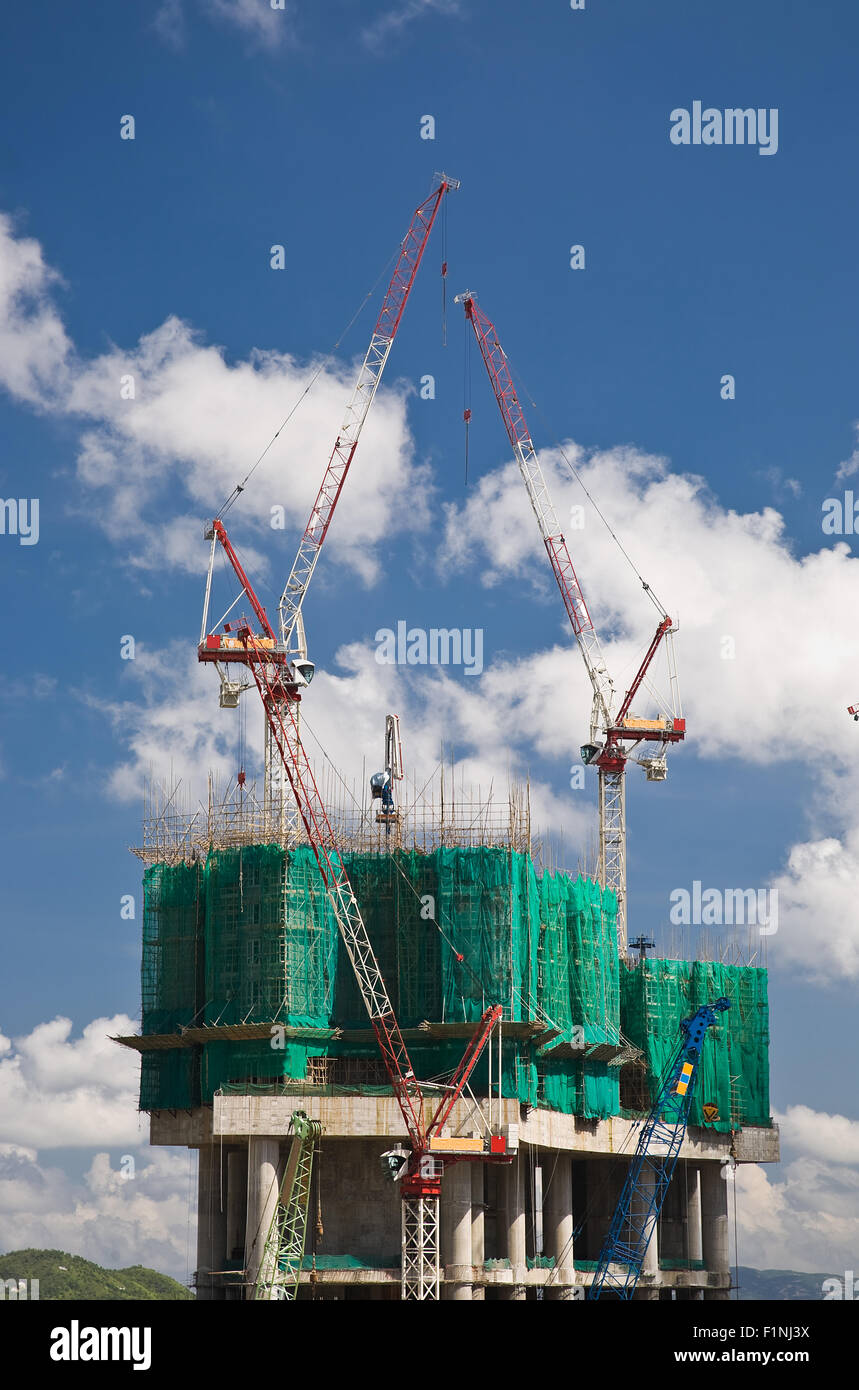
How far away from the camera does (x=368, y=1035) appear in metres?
142

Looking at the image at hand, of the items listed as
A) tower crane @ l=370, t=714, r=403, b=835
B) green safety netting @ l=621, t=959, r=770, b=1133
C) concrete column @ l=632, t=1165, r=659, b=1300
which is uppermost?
tower crane @ l=370, t=714, r=403, b=835

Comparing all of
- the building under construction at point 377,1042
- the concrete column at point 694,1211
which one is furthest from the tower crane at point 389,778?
the concrete column at point 694,1211

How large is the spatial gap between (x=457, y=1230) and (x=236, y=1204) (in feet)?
60.3

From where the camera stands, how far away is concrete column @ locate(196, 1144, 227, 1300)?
470 feet

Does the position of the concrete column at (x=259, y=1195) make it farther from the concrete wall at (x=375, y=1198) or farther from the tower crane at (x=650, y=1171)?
the tower crane at (x=650, y=1171)

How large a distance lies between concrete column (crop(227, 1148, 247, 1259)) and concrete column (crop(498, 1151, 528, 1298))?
65.2ft

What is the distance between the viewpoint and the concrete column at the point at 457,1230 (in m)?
133

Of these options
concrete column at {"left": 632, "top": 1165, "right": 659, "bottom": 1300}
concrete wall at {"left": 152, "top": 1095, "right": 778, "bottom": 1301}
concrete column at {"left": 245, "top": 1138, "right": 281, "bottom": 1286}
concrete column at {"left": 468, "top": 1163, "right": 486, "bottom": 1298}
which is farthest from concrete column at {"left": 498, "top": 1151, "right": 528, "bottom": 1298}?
concrete column at {"left": 632, "top": 1165, "right": 659, "bottom": 1300}

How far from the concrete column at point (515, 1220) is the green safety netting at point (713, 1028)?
1231 inches

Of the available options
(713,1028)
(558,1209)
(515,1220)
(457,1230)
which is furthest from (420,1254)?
(713,1028)

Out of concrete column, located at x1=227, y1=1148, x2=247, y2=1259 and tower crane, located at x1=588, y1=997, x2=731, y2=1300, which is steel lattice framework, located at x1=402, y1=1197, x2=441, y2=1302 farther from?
tower crane, located at x1=588, y1=997, x2=731, y2=1300

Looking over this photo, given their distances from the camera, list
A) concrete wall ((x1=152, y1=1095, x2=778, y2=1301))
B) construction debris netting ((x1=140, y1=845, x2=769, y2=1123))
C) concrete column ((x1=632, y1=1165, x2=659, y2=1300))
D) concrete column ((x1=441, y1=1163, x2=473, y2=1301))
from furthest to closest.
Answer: concrete column ((x1=632, y1=1165, x2=659, y2=1300)) < construction debris netting ((x1=140, y1=845, x2=769, y2=1123)) < concrete wall ((x1=152, y1=1095, x2=778, y2=1301)) < concrete column ((x1=441, y1=1163, x2=473, y2=1301))
